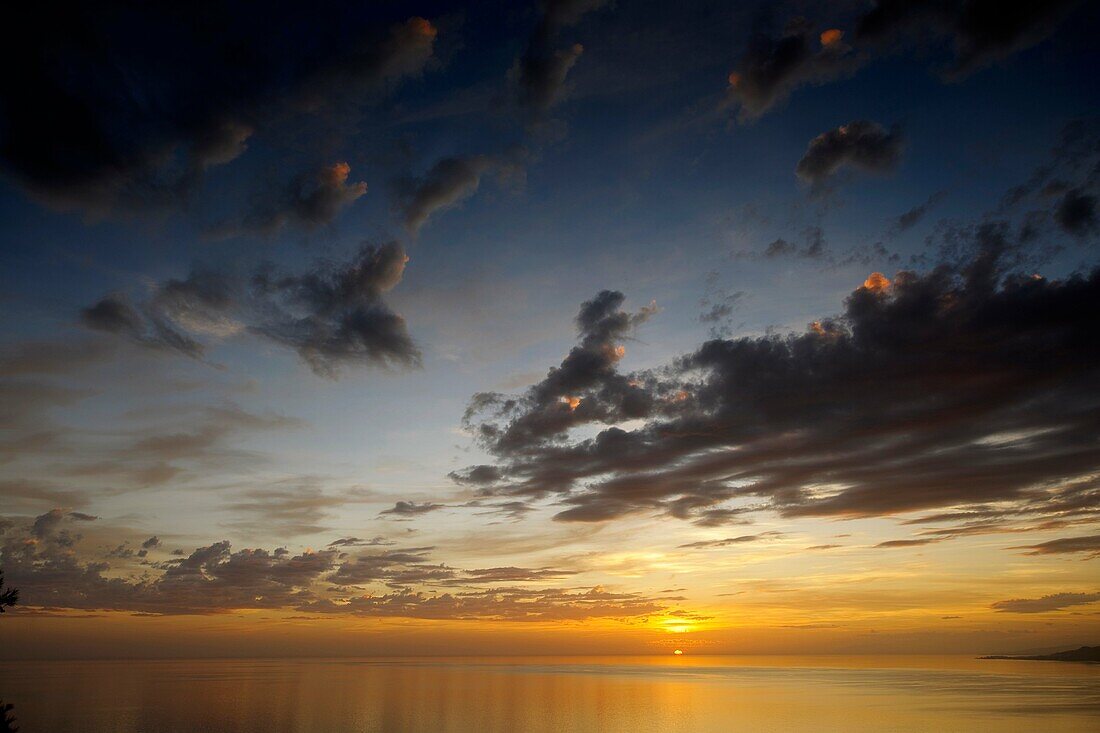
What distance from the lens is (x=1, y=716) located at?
32.4m

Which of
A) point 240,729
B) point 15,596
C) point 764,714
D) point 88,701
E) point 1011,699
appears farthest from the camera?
point 1011,699

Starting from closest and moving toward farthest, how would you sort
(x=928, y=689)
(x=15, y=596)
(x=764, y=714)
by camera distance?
1. (x=15, y=596)
2. (x=764, y=714)
3. (x=928, y=689)

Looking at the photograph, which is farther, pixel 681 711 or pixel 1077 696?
pixel 1077 696

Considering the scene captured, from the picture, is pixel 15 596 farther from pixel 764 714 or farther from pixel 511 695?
pixel 511 695

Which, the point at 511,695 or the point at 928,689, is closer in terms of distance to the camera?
the point at 511,695

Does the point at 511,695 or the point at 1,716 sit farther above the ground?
the point at 1,716

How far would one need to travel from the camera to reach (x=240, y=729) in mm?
73062

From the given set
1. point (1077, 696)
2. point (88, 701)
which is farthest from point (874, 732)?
point (88, 701)

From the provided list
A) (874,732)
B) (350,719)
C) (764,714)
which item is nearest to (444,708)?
(350,719)

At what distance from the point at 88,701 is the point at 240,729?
58.8 meters

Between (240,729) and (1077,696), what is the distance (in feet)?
505

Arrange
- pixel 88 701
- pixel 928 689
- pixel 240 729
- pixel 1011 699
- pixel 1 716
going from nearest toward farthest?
pixel 1 716
pixel 240 729
pixel 88 701
pixel 1011 699
pixel 928 689

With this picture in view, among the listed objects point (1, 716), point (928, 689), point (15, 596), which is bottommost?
point (928, 689)

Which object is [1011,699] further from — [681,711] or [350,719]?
[350,719]
